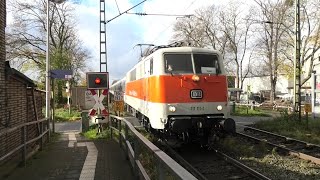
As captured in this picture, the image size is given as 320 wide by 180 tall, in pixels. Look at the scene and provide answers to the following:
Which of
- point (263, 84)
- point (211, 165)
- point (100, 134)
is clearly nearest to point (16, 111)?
point (211, 165)

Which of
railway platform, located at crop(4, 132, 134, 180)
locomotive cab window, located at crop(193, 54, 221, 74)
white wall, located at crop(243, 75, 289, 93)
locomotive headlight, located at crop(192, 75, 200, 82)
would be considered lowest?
railway platform, located at crop(4, 132, 134, 180)

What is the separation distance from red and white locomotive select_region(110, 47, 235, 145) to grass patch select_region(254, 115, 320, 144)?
5636 millimetres

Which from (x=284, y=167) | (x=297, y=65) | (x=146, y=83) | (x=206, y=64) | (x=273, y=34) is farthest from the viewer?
(x=273, y=34)

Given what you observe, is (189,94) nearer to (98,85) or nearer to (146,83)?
(146,83)

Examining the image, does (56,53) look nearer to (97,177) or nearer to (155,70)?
(155,70)

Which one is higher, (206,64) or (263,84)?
(263,84)

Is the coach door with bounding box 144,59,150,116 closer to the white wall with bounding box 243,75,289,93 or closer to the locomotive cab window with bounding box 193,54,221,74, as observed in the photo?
the locomotive cab window with bounding box 193,54,221,74

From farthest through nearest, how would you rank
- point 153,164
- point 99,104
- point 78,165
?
point 99,104
point 78,165
point 153,164

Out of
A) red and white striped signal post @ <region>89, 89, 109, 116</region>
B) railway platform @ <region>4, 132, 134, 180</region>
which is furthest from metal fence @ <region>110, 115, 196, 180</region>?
red and white striped signal post @ <region>89, 89, 109, 116</region>

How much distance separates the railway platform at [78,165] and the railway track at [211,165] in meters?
1.61

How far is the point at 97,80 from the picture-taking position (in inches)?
663

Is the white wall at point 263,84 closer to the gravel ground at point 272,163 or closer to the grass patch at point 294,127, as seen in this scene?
the grass patch at point 294,127

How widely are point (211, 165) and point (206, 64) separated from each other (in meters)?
3.20

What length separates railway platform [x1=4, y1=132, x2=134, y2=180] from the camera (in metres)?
8.43
